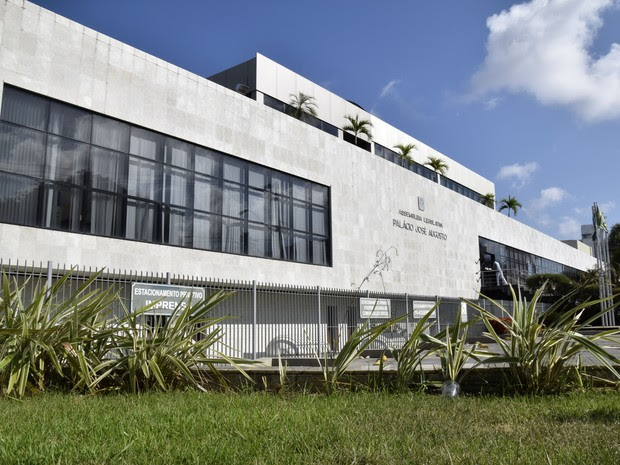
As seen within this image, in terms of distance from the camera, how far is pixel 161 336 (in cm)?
751

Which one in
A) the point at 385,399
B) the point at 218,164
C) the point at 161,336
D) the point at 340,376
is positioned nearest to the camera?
the point at 385,399

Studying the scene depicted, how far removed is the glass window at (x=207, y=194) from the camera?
2033cm

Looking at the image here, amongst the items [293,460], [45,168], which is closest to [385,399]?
[293,460]

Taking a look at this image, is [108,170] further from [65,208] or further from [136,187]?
[65,208]

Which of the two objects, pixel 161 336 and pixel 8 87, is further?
pixel 8 87

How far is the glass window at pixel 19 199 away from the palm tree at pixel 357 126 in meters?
22.2

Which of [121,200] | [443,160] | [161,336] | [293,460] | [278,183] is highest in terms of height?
[443,160]

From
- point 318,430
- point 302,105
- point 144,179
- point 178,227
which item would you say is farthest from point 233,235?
point 318,430

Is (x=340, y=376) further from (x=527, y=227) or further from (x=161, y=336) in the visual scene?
(x=527, y=227)

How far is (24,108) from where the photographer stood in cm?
1579

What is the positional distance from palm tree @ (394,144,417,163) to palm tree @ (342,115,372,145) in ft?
11.2

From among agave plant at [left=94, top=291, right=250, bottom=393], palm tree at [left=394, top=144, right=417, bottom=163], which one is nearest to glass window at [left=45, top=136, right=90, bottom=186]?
agave plant at [left=94, top=291, right=250, bottom=393]

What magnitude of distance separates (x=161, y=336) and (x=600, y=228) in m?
51.5

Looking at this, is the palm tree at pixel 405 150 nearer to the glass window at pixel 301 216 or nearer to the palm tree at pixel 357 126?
the palm tree at pixel 357 126
